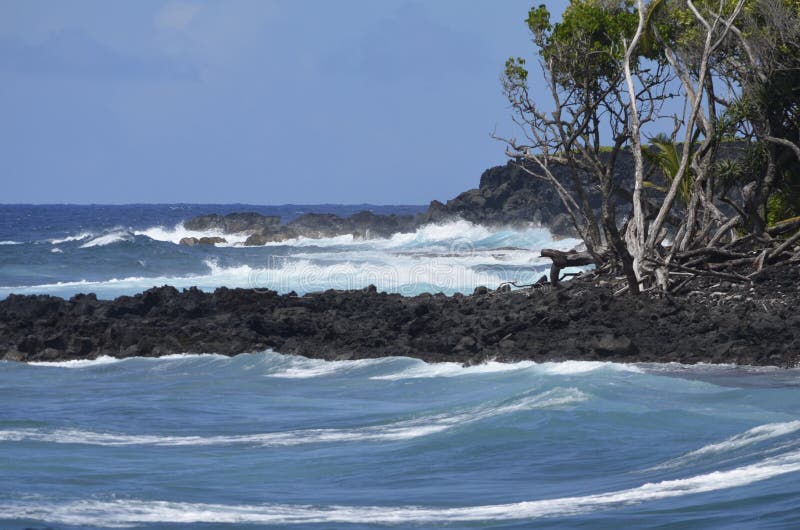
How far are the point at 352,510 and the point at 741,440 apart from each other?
337 cm

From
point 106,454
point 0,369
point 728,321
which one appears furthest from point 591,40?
point 106,454

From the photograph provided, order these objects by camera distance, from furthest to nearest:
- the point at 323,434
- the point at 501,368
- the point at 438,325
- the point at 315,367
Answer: the point at 438,325
the point at 315,367
the point at 501,368
the point at 323,434

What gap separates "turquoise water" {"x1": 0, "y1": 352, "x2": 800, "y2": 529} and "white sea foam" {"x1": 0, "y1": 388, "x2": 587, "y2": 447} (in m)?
0.03

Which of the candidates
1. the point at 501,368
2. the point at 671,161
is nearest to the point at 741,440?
the point at 501,368

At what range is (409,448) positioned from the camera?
10.3 meters

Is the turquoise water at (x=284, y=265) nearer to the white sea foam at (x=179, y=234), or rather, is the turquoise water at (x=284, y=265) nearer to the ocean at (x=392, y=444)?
the white sea foam at (x=179, y=234)

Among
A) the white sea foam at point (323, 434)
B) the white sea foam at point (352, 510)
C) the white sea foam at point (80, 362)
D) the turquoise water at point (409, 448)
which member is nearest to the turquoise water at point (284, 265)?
the white sea foam at point (80, 362)

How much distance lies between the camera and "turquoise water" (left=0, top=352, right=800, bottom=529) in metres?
7.75

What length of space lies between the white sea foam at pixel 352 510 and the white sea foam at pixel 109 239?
45.5m

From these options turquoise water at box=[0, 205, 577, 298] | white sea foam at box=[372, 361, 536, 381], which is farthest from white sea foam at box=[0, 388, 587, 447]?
turquoise water at box=[0, 205, 577, 298]

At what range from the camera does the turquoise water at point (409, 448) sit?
25.4ft

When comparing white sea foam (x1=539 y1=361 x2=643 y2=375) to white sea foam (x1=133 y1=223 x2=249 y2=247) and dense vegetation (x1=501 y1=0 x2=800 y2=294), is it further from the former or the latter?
white sea foam (x1=133 y1=223 x2=249 y2=247)

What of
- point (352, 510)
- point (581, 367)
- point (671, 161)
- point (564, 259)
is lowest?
point (352, 510)

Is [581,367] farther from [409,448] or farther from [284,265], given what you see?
[284,265]
